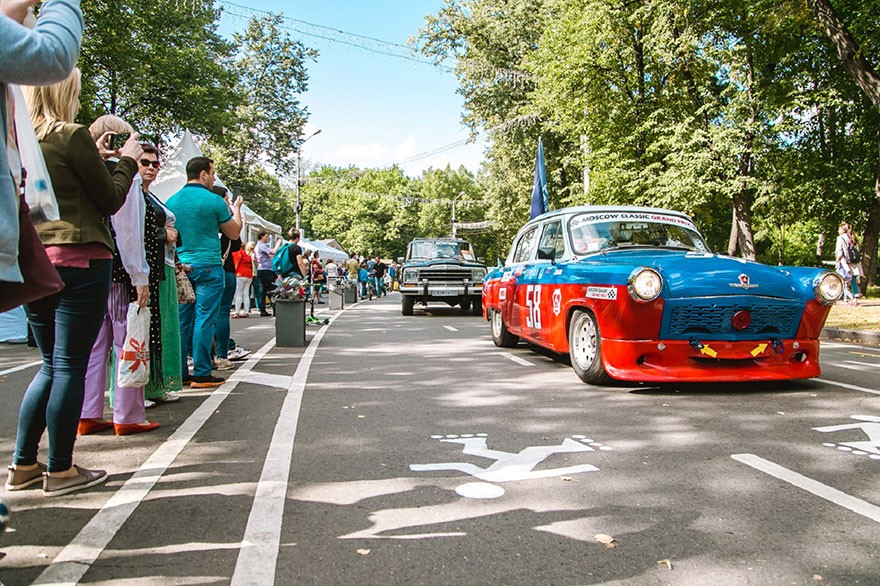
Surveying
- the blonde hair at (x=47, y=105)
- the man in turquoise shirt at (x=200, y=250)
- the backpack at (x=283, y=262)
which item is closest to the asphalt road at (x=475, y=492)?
the man in turquoise shirt at (x=200, y=250)

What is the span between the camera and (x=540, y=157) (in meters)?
20.3

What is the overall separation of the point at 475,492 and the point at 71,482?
1.92 metres

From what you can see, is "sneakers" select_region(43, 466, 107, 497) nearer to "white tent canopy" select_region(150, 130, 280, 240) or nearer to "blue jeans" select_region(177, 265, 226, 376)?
"blue jeans" select_region(177, 265, 226, 376)

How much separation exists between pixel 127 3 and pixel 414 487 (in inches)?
999

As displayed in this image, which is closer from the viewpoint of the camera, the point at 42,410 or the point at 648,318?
the point at 42,410

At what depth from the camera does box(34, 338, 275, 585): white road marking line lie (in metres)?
2.44

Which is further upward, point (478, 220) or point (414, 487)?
point (478, 220)

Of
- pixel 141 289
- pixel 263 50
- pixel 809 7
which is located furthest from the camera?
pixel 263 50

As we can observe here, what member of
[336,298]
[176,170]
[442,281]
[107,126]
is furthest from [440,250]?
[107,126]

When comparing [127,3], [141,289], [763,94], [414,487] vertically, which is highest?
[127,3]

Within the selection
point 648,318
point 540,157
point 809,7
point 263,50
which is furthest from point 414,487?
point 263,50

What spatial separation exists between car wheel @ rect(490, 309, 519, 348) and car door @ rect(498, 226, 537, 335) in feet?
0.95

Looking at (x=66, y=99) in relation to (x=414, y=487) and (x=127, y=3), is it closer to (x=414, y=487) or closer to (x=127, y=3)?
(x=414, y=487)

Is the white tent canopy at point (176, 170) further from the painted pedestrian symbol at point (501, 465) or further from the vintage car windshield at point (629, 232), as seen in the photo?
the painted pedestrian symbol at point (501, 465)
